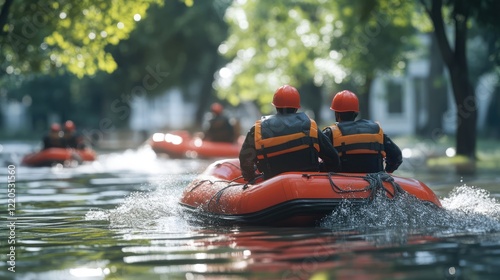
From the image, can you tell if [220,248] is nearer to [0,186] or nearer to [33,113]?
[0,186]

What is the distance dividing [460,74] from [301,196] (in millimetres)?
15805

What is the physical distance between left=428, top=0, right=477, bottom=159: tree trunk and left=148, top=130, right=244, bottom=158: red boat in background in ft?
21.0

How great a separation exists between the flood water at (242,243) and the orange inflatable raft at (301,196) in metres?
0.16

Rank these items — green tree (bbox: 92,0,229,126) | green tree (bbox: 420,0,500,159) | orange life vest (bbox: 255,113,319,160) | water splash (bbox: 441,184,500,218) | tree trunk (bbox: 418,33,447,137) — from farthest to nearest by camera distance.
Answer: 1. green tree (bbox: 92,0,229,126)
2. tree trunk (bbox: 418,33,447,137)
3. green tree (bbox: 420,0,500,159)
4. water splash (bbox: 441,184,500,218)
5. orange life vest (bbox: 255,113,319,160)

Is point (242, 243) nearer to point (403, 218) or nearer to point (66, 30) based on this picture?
point (403, 218)

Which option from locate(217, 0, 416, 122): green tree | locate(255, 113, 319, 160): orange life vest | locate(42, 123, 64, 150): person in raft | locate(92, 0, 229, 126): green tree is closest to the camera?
locate(255, 113, 319, 160): orange life vest

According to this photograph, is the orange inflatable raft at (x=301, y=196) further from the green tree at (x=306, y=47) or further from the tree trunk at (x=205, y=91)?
the tree trunk at (x=205, y=91)

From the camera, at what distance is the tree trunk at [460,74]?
26.5 m

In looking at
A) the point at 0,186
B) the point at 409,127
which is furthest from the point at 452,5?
the point at 409,127

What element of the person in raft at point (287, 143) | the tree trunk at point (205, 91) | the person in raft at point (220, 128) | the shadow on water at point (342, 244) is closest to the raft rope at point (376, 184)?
the shadow on water at point (342, 244)

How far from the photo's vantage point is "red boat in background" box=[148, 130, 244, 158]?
31875 mm

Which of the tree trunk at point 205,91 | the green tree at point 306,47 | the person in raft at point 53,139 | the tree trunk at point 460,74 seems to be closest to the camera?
the tree trunk at point 460,74

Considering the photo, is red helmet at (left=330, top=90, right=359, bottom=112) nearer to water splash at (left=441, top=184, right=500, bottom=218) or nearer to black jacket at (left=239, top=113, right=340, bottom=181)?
black jacket at (left=239, top=113, right=340, bottom=181)

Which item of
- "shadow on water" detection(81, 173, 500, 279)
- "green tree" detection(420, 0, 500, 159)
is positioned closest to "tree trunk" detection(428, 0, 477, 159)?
"green tree" detection(420, 0, 500, 159)
